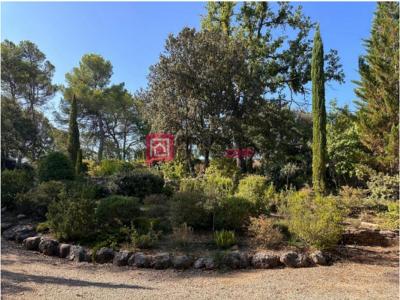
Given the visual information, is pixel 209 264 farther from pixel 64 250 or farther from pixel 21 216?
pixel 21 216

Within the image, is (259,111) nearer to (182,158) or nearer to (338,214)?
(182,158)

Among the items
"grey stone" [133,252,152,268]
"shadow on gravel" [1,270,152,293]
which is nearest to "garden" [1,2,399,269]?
"grey stone" [133,252,152,268]

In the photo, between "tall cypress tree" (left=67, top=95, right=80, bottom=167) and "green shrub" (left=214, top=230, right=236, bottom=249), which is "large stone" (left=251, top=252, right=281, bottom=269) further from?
"tall cypress tree" (left=67, top=95, right=80, bottom=167)

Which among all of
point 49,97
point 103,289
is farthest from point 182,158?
point 49,97

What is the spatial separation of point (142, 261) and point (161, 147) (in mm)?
12421

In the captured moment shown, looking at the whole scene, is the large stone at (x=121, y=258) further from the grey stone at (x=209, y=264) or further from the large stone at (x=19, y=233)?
the large stone at (x=19, y=233)

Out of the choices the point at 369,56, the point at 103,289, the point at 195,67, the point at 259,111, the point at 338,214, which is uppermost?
the point at 369,56

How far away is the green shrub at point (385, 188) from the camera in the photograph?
1061cm

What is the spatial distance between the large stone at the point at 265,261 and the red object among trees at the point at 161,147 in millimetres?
10405

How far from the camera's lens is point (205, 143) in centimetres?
1562

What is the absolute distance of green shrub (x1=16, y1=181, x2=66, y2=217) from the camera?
8.63m

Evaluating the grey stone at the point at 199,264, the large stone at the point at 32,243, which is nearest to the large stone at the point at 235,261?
the grey stone at the point at 199,264

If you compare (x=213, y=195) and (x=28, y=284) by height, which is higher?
(x=213, y=195)

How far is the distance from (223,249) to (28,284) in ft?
10.9
